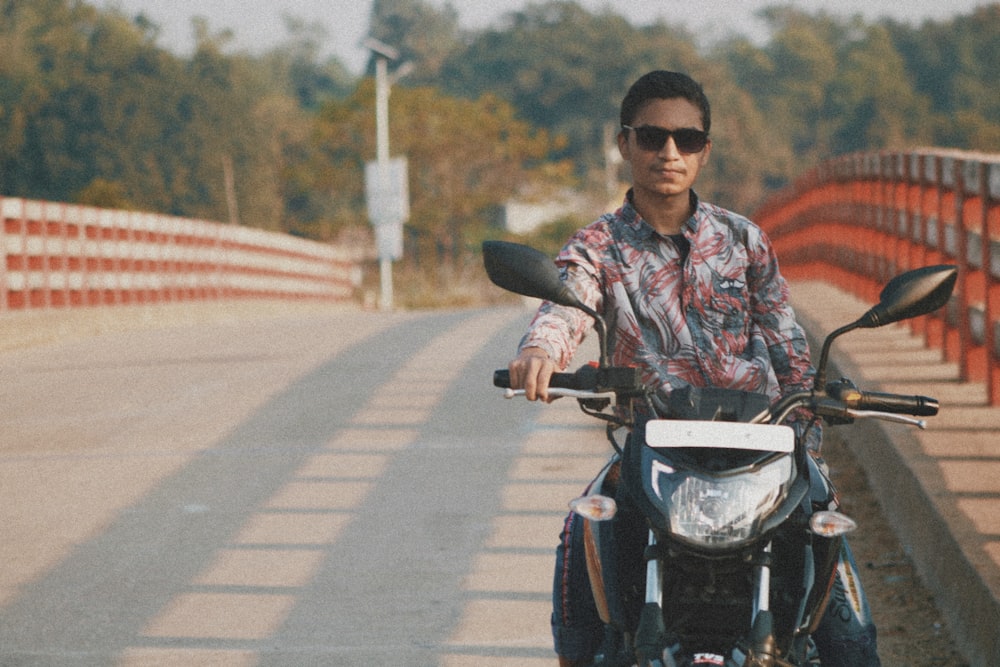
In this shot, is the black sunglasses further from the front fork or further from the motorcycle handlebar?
the front fork

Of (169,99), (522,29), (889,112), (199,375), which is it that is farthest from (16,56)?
(199,375)

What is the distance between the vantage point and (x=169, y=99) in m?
70.9

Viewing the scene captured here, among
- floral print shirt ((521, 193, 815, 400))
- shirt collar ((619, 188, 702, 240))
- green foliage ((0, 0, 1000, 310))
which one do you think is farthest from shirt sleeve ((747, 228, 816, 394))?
green foliage ((0, 0, 1000, 310))

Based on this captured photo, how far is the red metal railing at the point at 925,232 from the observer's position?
7781 mm

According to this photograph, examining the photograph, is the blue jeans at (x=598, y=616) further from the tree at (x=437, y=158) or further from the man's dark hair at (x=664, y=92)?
the tree at (x=437, y=158)

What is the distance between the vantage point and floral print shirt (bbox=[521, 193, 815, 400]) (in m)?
3.42

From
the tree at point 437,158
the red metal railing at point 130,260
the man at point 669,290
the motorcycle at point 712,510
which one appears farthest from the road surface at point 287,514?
the tree at point 437,158

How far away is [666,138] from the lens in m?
3.50

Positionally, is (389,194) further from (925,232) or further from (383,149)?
(925,232)

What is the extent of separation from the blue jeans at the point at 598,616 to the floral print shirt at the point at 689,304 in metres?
0.39

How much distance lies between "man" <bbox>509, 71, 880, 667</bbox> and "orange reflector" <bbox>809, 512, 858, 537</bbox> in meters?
0.36

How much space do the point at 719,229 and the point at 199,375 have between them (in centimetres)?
916

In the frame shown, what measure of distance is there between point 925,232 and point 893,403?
715 cm

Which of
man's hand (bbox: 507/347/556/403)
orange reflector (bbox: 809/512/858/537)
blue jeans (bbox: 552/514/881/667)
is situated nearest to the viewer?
orange reflector (bbox: 809/512/858/537)
